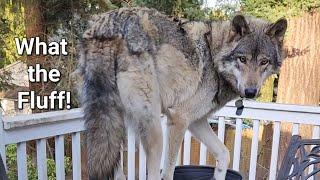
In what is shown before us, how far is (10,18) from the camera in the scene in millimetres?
5055

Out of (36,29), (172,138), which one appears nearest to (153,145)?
(172,138)

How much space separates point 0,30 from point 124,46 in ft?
12.9

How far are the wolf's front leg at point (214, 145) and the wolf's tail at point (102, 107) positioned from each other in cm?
55

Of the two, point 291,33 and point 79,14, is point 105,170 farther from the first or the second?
point 79,14

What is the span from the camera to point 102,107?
1615 mm

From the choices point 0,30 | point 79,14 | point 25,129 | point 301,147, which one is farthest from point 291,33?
point 0,30

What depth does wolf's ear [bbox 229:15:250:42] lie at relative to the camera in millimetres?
1741

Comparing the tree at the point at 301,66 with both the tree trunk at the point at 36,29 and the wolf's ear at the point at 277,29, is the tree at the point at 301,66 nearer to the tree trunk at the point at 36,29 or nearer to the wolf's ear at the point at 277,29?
the wolf's ear at the point at 277,29

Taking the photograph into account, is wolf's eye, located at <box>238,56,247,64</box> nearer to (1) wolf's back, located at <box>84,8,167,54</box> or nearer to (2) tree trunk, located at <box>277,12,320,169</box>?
(1) wolf's back, located at <box>84,8,167,54</box>

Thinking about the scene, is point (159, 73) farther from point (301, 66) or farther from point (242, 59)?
point (301, 66)

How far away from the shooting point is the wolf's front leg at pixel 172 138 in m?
1.76

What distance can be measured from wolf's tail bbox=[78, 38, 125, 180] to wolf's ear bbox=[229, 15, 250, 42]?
612 mm

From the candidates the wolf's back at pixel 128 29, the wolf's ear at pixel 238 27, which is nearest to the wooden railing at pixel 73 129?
the wolf's back at pixel 128 29

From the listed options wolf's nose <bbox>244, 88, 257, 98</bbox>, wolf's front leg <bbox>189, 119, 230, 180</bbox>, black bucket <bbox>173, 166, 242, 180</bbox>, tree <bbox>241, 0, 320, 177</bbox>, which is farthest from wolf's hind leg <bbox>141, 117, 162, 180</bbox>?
tree <bbox>241, 0, 320, 177</bbox>
